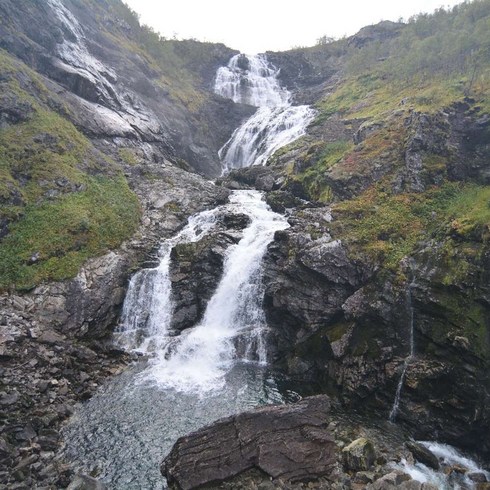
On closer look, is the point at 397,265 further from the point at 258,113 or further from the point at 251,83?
the point at 251,83

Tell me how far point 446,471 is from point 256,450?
825 cm

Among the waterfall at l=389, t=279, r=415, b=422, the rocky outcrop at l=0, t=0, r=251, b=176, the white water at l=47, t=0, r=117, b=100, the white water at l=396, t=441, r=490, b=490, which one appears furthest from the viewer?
the white water at l=47, t=0, r=117, b=100

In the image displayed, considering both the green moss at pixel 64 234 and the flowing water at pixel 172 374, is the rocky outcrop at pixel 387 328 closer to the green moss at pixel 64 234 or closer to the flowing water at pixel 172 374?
the flowing water at pixel 172 374

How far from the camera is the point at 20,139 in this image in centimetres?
3503

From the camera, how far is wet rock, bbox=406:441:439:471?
16.7 meters

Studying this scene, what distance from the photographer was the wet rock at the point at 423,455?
657 inches

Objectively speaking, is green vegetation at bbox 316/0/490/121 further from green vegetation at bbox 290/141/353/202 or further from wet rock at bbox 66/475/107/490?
wet rock at bbox 66/475/107/490

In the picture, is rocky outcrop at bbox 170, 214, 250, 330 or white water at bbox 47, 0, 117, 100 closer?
rocky outcrop at bbox 170, 214, 250, 330

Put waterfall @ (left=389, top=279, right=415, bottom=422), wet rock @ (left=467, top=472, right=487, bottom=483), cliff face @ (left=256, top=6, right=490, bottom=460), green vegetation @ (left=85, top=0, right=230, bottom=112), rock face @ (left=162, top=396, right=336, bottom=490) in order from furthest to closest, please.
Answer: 1. green vegetation @ (left=85, top=0, right=230, bottom=112)
2. waterfall @ (left=389, top=279, right=415, bottom=422)
3. cliff face @ (left=256, top=6, right=490, bottom=460)
4. wet rock @ (left=467, top=472, right=487, bottom=483)
5. rock face @ (left=162, top=396, right=336, bottom=490)

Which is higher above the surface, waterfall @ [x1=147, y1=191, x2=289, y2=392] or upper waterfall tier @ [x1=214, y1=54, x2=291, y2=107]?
upper waterfall tier @ [x1=214, y1=54, x2=291, y2=107]

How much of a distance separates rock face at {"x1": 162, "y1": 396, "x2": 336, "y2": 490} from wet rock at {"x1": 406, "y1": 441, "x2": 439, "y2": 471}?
13.1 ft

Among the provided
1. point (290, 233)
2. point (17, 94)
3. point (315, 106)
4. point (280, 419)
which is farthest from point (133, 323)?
point (315, 106)

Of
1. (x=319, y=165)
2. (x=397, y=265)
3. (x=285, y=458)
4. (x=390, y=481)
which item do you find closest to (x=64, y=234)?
(x=285, y=458)

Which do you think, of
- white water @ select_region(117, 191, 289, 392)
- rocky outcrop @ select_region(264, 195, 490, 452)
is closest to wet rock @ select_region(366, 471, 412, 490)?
rocky outcrop @ select_region(264, 195, 490, 452)
